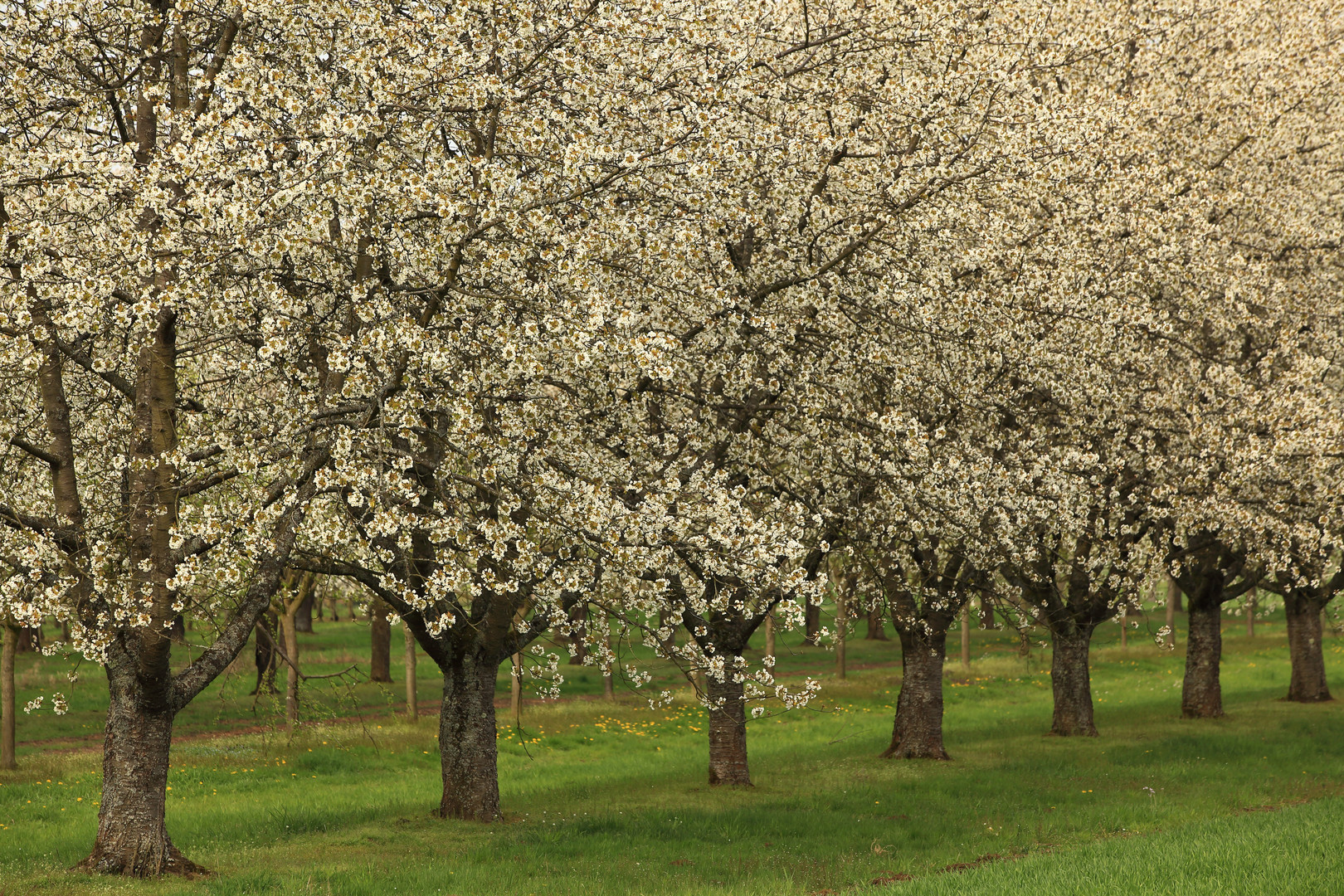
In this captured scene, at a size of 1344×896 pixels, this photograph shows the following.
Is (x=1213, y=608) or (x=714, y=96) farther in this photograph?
(x=1213, y=608)

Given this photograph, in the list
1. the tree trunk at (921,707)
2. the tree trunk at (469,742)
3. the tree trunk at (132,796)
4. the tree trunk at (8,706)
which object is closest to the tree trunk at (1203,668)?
the tree trunk at (921,707)

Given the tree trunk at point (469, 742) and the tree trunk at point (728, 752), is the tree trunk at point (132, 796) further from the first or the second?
the tree trunk at point (728, 752)

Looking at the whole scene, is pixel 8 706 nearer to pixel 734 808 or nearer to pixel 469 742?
pixel 469 742

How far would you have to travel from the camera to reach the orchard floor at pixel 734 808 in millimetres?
14227

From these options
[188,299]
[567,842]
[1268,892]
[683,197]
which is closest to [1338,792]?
[1268,892]

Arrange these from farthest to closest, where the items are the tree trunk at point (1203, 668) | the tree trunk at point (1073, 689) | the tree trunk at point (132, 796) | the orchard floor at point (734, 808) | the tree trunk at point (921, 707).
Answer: the tree trunk at point (1203, 668) → the tree trunk at point (1073, 689) → the tree trunk at point (921, 707) → the orchard floor at point (734, 808) → the tree trunk at point (132, 796)

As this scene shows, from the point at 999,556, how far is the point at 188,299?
1209 centimetres

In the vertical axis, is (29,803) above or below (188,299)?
below

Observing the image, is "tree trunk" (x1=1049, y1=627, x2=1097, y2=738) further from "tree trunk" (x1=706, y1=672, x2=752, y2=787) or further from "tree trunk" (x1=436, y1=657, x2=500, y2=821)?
"tree trunk" (x1=436, y1=657, x2=500, y2=821)

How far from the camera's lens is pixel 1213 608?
31750 millimetres

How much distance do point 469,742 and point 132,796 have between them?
226 inches

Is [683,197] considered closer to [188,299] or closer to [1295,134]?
[188,299]

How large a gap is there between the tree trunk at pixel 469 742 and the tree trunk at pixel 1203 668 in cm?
2185

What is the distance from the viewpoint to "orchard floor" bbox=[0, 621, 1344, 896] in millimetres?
14227
